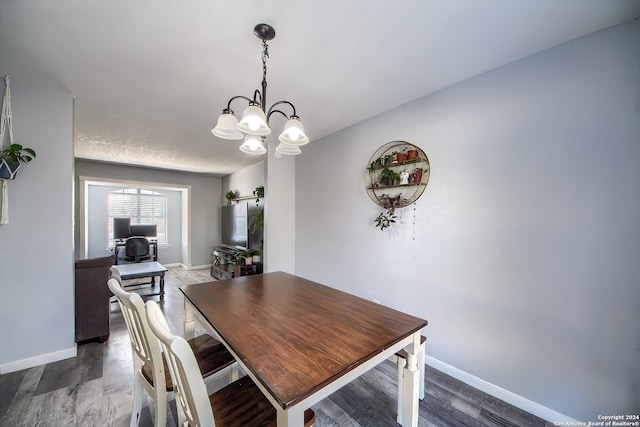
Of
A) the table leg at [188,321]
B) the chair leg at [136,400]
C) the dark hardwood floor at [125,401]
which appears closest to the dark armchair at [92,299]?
the dark hardwood floor at [125,401]

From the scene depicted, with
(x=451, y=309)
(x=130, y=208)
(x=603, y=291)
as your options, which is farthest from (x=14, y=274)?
(x=130, y=208)

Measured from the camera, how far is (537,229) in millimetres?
1632

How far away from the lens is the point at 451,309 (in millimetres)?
2029

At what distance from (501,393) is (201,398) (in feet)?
6.82

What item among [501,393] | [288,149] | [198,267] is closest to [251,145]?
[288,149]

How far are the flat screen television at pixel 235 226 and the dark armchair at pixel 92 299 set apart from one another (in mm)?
2397

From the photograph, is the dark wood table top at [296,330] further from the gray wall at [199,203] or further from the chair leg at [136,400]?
the gray wall at [199,203]

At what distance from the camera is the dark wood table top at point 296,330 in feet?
2.84

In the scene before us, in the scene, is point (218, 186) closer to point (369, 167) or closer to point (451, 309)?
point (369, 167)

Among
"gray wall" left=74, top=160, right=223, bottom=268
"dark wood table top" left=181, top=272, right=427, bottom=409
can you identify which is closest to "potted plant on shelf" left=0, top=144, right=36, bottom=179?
"dark wood table top" left=181, top=272, right=427, bottom=409

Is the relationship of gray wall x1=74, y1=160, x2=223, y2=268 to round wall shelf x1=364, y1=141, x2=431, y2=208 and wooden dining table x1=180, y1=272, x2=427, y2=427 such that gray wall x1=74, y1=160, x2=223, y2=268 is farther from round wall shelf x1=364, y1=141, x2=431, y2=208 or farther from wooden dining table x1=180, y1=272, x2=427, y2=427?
round wall shelf x1=364, y1=141, x2=431, y2=208

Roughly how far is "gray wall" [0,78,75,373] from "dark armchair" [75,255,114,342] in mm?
176

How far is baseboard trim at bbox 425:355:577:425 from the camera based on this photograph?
1553 mm

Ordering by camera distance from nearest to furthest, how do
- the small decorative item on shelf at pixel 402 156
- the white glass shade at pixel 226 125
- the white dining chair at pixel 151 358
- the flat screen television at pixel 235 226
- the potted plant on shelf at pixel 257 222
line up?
the white dining chair at pixel 151 358, the white glass shade at pixel 226 125, the small decorative item on shelf at pixel 402 156, the potted plant on shelf at pixel 257 222, the flat screen television at pixel 235 226
